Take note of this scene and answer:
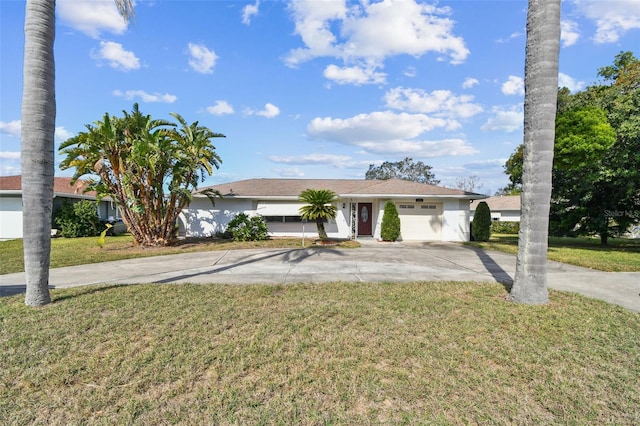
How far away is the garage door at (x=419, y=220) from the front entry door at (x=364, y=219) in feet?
6.09

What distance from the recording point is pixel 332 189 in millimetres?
20797

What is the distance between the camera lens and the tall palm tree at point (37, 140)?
5648 mm

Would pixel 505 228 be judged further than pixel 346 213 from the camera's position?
Yes

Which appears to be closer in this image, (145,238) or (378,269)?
(378,269)

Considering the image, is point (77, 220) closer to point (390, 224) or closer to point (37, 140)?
point (37, 140)

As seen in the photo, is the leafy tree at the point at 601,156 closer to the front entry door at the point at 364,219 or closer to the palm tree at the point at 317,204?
the palm tree at the point at 317,204

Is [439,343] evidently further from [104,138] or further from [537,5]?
[104,138]

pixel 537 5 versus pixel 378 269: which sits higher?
pixel 537 5

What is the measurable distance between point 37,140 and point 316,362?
5.95 meters

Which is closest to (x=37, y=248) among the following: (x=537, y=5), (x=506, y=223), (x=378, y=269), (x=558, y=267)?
(x=378, y=269)

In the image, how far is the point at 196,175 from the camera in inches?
625

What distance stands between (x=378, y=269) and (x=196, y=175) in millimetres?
10528

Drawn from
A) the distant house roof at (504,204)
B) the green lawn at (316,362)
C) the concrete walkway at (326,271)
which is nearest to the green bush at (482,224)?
the concrete walkway at (326,271)

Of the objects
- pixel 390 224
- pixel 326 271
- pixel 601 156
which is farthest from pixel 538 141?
pixel 390 224
